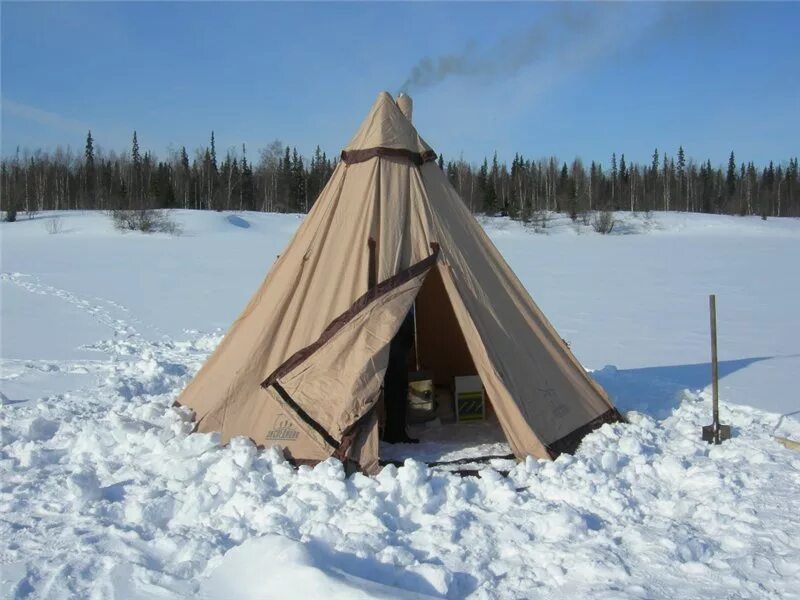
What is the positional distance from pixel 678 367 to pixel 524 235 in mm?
35428

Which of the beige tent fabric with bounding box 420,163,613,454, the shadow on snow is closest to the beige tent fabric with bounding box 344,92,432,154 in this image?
the beige tent fabric with bounding box 420,163,613,454

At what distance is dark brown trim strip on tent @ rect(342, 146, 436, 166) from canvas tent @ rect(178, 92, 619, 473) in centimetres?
1

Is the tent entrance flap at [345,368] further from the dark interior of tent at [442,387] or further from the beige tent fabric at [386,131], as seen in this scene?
the beige tent fabric at [386,131]

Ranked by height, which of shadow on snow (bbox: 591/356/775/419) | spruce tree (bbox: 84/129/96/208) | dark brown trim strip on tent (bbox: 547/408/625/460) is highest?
spruce tree (bbox: 84/129/96/208)

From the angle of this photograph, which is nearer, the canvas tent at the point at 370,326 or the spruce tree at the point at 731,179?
the canvas tent at the point at 370,326

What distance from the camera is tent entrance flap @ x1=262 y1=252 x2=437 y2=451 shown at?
542 cm

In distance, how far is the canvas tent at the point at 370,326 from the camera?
5.57 meters

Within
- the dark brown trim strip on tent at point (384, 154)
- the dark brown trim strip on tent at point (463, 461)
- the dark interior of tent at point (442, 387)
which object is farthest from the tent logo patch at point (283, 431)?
the dark brown trim strip on tent at point (384, 154)

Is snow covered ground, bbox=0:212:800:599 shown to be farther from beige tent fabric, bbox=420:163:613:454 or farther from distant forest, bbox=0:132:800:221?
distant forest, bbox=0:132:800:221

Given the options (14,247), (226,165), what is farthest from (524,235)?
(226,165)

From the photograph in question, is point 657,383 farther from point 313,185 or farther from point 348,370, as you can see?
point 313,185

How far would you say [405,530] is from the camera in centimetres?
452

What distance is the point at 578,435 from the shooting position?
6059mm

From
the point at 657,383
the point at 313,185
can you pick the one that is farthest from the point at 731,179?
the point at 657,383
